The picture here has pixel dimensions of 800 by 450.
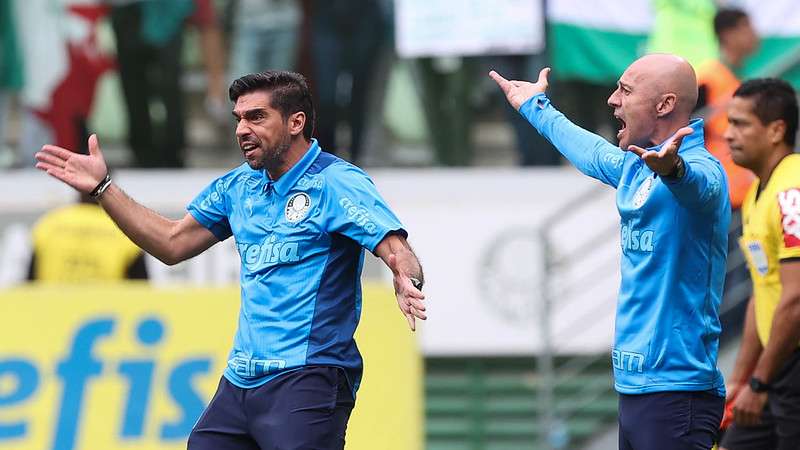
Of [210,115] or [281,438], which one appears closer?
[281,438]

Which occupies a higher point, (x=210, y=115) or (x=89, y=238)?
(x=210, y=115)

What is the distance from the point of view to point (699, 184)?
5.55m

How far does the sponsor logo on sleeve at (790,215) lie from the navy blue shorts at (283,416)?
6.57 feet

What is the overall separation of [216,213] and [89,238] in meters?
3.50

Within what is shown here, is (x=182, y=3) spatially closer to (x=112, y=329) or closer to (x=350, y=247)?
(x=112, y=329)

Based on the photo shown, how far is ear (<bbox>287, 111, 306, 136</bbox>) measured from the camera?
6.19 meters

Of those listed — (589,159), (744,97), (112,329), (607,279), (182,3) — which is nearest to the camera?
(589,159)

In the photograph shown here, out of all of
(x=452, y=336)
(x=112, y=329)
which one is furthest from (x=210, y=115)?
(x=112, y=329)

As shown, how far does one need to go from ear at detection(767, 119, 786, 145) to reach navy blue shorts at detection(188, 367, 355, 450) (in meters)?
2.32

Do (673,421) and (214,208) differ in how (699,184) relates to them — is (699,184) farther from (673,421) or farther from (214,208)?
(214,208)

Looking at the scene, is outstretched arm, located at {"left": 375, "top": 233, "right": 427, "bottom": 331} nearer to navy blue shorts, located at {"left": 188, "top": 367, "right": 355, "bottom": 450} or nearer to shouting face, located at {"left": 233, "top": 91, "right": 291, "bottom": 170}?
navy blue shorts, located at {"left": 188, "top": 367, "right": 355, "bottom": 450}

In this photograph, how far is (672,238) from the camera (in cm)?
582

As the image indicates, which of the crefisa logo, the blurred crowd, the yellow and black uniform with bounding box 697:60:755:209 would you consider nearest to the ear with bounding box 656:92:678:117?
the crefisa logo

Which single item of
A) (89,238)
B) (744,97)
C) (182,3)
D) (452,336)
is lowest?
(452,336)
